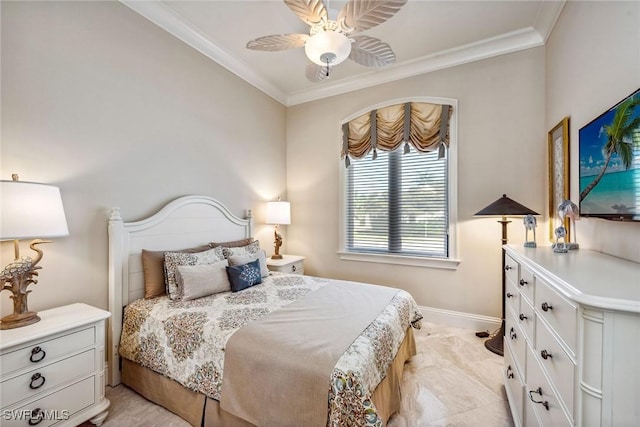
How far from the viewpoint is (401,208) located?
3.29 m

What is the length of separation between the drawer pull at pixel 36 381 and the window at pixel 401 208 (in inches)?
110

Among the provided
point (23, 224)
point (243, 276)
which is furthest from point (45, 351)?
point (243, 276)

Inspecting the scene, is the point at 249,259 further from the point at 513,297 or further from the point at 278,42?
the point at 513,297

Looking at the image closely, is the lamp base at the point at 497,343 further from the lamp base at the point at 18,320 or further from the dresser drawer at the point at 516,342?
the lamp base at the point at 18,320

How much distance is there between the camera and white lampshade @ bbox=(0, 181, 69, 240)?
1.32 m

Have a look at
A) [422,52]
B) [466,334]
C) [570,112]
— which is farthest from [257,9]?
[466,334]

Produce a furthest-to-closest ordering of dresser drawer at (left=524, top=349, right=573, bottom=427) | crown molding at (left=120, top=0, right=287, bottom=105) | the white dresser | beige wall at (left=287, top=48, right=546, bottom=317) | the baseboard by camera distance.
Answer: the baseboard
beige wall at (left=287, top=48, right=546, bottom=317)
crown molding at (left=120, top=0, right=287, bottom=105)
dresser drawer at (left=524, top=349, right=573, bottom=427)
the white dresser

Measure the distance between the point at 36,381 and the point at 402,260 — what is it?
3.04 metres

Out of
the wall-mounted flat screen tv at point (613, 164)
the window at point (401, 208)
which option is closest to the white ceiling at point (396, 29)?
the window at point (401, 208)

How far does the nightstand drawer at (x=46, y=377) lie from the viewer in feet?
4.23

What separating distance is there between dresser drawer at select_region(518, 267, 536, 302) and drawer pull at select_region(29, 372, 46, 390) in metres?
2.41

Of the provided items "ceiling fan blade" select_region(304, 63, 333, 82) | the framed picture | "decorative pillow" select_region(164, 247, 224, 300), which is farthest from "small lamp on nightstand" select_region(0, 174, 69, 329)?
the framed picture

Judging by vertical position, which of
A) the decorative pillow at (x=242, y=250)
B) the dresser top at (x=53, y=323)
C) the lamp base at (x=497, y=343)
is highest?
the decorative pillow at (x=242, y=250)

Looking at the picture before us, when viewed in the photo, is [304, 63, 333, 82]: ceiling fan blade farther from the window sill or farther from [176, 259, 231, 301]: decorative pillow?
the window sill
